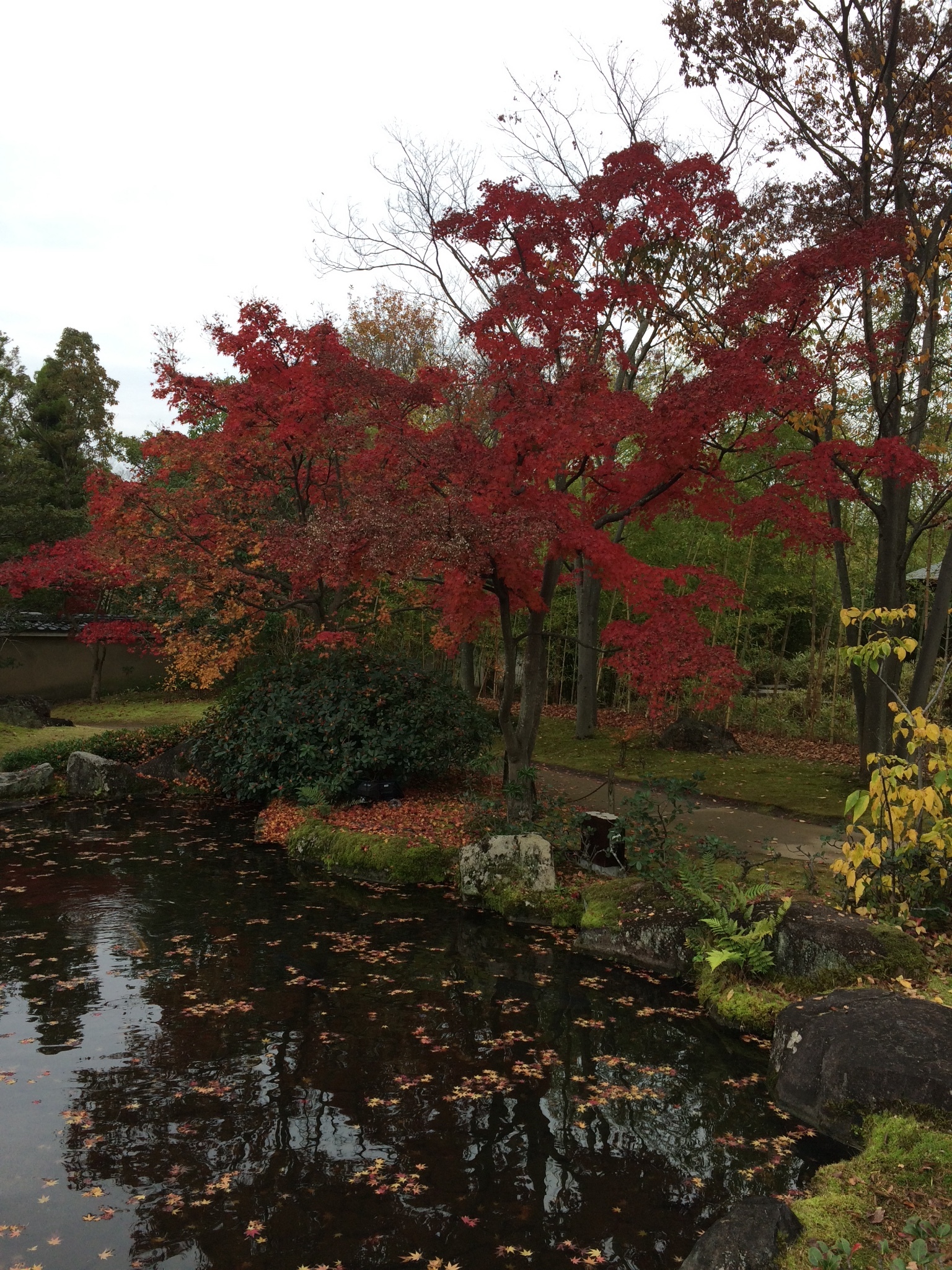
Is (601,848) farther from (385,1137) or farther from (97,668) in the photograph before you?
(97,668)

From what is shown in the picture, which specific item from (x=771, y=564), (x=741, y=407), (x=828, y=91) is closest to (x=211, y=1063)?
(x=741, y=407)

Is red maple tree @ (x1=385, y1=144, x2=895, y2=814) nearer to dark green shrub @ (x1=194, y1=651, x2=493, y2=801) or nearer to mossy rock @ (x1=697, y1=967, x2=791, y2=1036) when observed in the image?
dark green shrub @ (x1=194, y1=651, x2=493, y2=801)

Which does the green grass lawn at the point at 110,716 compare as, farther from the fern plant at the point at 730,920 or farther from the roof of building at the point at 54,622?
the fern plant at the point at 730,920

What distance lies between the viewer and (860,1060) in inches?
167

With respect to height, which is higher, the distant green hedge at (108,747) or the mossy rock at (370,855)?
the distant green hedge at (108,747)

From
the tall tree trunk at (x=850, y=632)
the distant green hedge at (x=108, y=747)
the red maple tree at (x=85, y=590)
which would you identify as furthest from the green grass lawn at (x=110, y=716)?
the tall tree trunk at (x=850, y=632)

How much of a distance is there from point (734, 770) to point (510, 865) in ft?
19.7

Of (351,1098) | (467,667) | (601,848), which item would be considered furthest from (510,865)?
(467,667)

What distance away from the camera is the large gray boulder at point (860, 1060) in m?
4.09

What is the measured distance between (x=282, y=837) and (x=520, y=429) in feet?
16.5

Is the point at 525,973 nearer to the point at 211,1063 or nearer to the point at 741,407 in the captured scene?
the point at 211,1063

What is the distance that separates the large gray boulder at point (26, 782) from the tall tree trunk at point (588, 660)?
8.04m

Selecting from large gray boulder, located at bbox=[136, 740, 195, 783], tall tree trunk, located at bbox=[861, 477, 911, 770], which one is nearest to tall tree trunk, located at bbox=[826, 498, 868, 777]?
tall tree trunk, located at bbox=[861, 477, 911, 770]

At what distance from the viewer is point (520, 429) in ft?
24.4
